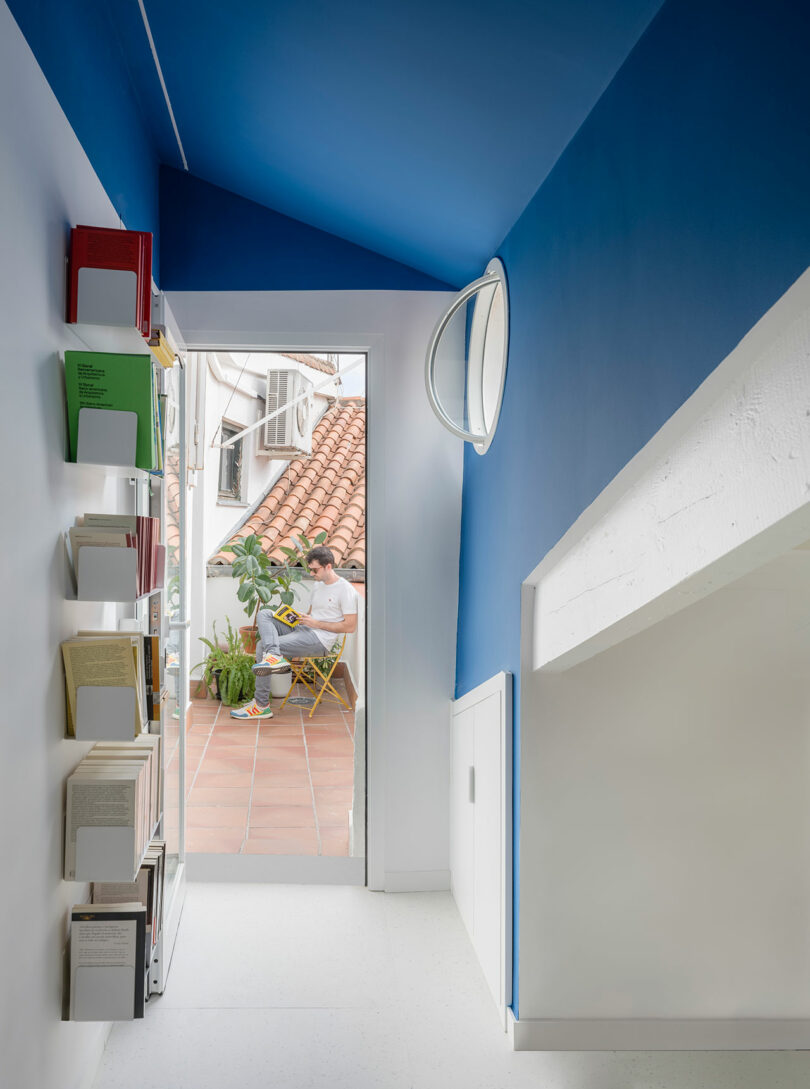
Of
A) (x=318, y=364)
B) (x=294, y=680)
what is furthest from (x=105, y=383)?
(x=318, y=364)

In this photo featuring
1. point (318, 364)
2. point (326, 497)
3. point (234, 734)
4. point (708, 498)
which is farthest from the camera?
point (318, 364)

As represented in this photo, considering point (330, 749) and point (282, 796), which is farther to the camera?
point (330, 749)

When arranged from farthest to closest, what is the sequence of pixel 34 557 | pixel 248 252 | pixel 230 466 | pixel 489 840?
pixel 230 466 < pixel 248 252 < pixel 489 840 < pixel 34 557

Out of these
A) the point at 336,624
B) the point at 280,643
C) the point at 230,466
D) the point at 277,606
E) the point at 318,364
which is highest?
the point at 318,364

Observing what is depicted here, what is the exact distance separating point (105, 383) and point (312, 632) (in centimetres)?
413

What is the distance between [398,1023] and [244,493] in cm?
579

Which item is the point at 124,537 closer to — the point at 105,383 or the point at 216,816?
the point at 105,383

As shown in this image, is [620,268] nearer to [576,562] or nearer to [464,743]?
[576,562]

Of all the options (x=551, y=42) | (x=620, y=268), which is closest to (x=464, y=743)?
(x=620, y=268)

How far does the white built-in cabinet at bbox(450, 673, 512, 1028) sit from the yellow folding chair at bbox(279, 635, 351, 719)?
9.34 feet

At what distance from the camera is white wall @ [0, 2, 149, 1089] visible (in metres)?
1.59

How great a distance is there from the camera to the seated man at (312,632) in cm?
592

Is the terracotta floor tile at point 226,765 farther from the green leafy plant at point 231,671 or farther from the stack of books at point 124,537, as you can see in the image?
the stack of books at point 124,537

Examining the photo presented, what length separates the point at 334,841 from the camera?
3.83 metres
